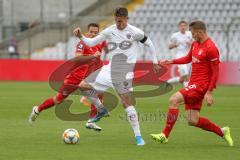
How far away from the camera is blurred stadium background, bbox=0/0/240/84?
117 feet

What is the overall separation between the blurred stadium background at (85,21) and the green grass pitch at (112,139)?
15790mm

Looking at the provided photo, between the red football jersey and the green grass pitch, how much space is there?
113 centimetres

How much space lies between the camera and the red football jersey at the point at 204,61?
11.9m

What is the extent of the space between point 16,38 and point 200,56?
Answer: 96.1 ft

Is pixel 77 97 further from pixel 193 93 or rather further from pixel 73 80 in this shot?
pixel 193 93

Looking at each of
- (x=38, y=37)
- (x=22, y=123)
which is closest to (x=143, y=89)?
(x=22, y=123)

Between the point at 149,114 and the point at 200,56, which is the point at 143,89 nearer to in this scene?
the point at 149,114

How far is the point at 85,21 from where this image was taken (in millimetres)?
39031

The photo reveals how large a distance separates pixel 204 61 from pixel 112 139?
2.32m

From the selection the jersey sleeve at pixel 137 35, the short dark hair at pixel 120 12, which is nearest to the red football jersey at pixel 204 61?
the jersey sleeve at pixel 137 35

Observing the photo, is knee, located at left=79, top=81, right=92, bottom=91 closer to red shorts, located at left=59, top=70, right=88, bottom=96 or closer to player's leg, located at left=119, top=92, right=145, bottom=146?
red shorts, located at left=59, top=70, right=88, bottom=96

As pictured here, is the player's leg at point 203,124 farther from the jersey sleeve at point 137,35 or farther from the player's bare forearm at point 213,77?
the jersey sleeve at point 137,35

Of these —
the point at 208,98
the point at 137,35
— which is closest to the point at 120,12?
the point at 137,35

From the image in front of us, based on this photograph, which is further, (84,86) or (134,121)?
(84,86)
